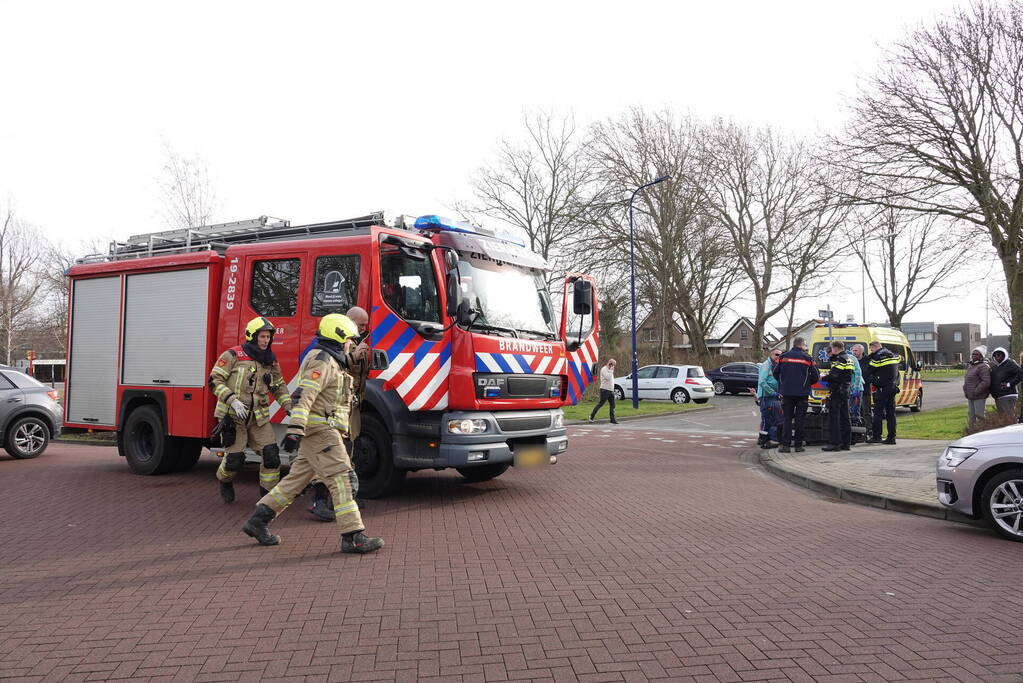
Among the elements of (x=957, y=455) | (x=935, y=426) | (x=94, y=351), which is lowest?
(x=935, y=426)

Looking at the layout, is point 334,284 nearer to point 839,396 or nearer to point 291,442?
point 291,442

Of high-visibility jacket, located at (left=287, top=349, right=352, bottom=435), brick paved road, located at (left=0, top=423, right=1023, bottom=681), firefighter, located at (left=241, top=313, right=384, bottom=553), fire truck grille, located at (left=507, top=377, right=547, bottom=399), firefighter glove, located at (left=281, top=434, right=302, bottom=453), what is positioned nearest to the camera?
brick paved road, located at (left=0, top=423, right=1023, bottom=681)

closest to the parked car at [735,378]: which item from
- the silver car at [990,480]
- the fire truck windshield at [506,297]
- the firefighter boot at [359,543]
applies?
the fire truck windshield at [506,297]

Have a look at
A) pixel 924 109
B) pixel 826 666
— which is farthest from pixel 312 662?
pixel 924 109

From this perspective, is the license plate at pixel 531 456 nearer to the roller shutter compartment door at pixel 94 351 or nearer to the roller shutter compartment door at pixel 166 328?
the roller shutter compartment door at pixel 166 328

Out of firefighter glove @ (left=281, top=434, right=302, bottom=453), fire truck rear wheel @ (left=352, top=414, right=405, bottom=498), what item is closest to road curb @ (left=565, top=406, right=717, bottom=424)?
fire truck rear wheel @ (left=352, top=414, right=405, bottom=498)

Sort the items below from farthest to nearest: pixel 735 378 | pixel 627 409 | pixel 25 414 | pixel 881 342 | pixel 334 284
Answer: pixel 735 378
pixel 627 409
pixel 881 342
pixel 25 414
pixel 334 284

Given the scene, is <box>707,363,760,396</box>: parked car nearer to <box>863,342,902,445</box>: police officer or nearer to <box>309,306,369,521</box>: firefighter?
<box>863,342,902,445</box>: police officer

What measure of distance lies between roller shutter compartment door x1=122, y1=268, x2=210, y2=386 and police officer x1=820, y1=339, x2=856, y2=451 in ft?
31.5

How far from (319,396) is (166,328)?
462 centimetres

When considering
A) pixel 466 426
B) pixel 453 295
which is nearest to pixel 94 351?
pixel 453 295

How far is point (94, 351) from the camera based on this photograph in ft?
34.1

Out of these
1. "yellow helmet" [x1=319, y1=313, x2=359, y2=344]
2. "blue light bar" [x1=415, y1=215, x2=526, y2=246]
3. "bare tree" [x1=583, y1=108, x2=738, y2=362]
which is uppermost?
"bare tree" [x1=583, y1=108, x2=738, y2=362]

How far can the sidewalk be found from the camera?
8.22 meters
